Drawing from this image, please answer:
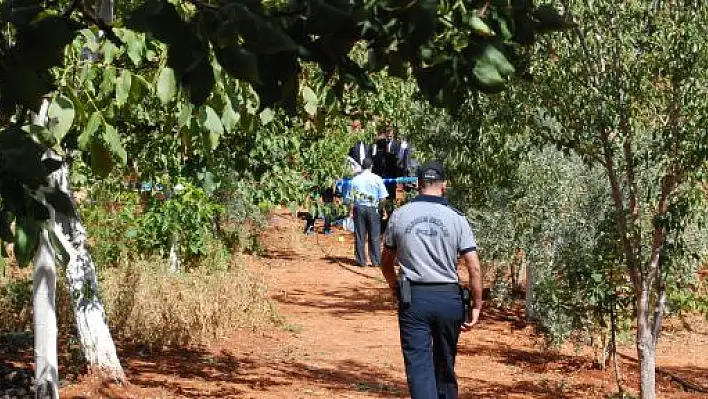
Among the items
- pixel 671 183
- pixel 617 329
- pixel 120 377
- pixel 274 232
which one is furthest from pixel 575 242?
pixel 274 232

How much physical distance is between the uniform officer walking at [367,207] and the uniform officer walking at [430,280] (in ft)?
33.6

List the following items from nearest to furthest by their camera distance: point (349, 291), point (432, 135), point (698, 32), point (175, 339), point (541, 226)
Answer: point (698, 32), point (175, 339), point (541, 226), point (432, 135), point (349, 291)

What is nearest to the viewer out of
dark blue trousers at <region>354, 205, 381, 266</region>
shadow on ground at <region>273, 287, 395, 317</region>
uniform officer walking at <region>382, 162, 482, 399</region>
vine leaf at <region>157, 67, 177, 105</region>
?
vine leaf at <region>157, 67, 177, 105</region>

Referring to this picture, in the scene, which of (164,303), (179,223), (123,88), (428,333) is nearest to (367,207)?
(179,223)

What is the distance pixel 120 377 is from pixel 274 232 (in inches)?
564

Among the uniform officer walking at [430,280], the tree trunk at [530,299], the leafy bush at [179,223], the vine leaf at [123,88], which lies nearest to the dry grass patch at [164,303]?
the leafy bush at [179,223]

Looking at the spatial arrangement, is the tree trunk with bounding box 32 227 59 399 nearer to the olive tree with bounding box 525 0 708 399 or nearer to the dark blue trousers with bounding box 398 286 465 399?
the dark blue trousers with bounding box 398 286 465 399

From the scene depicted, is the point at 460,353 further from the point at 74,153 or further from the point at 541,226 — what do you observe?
the point at 74,153

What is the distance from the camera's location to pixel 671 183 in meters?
8.30

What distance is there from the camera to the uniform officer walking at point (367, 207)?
59.8 feet

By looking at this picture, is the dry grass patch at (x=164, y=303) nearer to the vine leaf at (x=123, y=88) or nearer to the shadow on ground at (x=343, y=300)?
the shadow on ground at (x=343, y=300)

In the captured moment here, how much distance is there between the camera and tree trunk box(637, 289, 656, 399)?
8938mm

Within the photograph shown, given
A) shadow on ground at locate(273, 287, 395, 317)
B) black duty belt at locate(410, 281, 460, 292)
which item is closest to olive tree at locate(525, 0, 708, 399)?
black duty belt at locate(410, 281, 460, 292)

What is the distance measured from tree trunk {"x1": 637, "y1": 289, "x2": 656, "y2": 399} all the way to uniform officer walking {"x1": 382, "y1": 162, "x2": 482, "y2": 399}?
231cm
